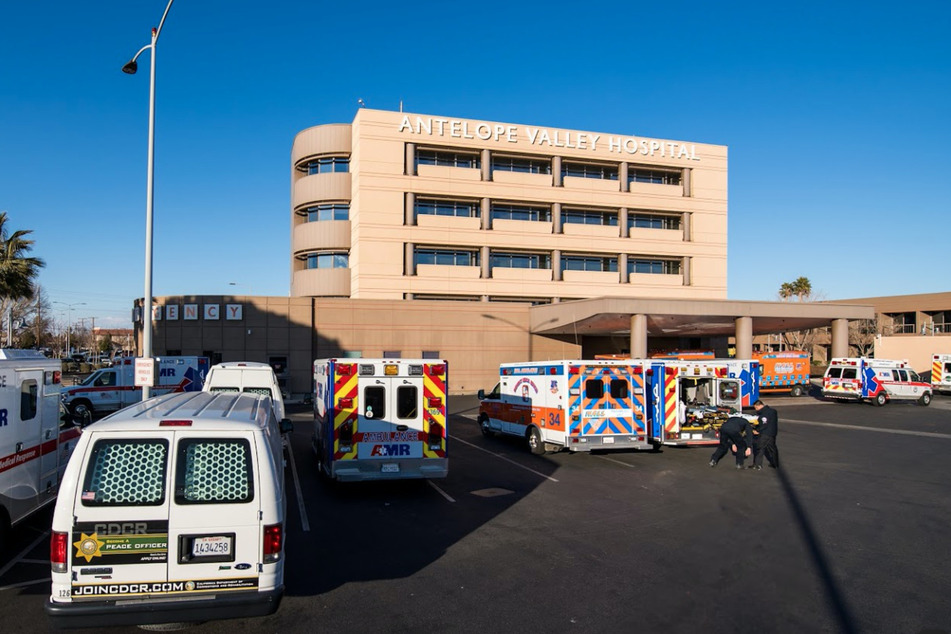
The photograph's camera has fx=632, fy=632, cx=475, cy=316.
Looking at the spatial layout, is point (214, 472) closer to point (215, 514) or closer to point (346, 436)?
point (215, 514)

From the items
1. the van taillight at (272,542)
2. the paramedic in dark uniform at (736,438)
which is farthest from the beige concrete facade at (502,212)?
the van taillight at (272,542)

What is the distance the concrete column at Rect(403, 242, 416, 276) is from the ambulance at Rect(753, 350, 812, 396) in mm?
23710

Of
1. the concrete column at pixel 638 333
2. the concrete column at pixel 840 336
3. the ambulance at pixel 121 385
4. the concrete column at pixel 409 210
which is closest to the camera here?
the ambulance at pixel 121 385

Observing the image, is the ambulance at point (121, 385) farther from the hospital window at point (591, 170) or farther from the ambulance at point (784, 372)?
the hospital window at point (591, 170)

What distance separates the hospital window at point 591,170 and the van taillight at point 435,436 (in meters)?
40.2

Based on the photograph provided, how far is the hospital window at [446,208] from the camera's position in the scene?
4591cm

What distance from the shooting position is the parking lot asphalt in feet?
21.2

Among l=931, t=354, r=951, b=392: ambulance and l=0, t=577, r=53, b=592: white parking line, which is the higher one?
l=931, t=354, r=951, b=392: ambulance

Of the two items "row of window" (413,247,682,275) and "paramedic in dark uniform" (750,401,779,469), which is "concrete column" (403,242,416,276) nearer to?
"row of window" (413,247,682,275)

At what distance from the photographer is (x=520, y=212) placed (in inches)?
1889

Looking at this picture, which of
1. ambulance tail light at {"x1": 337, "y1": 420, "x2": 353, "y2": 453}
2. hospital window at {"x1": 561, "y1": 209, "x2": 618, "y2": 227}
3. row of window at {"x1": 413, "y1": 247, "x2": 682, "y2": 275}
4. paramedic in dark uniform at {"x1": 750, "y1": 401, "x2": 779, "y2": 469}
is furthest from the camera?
hospital window at {"x1": 561, "y1": 209, "x2": 618, "y2": 227}

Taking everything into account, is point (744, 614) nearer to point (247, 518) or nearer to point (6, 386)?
point (247, 518)

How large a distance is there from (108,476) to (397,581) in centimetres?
347

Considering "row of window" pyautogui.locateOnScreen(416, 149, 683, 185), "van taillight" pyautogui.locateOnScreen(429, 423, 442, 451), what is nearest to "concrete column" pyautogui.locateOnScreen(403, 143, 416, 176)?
"row of window" pyautogui.locateOnScreen(416, 149, 683, 185)
